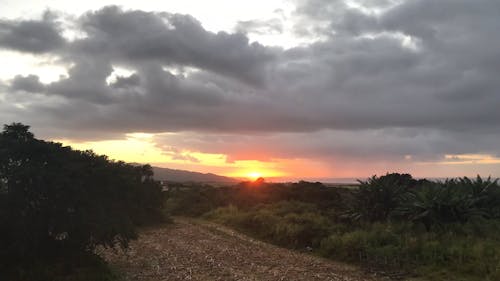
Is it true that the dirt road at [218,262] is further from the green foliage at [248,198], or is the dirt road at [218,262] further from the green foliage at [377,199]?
the green foliage at [248,198]

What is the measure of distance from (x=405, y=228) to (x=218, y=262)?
7.74 metres

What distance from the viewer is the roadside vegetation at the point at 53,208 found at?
43.5 ft

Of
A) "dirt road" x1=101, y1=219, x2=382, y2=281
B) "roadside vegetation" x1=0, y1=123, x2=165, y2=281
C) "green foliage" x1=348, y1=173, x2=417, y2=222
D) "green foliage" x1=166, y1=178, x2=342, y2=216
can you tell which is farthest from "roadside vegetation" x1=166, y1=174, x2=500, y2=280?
"roadside vegetation" x1=0, y1=123, x2=165, y2=281

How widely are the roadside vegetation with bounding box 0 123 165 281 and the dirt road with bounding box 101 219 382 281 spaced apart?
2.03 m

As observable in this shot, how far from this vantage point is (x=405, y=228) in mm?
19578

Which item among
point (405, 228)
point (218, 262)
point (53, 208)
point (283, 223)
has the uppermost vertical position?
point (53, 208)

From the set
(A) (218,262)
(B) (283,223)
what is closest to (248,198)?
(B) (283,223)

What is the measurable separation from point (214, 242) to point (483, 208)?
12.5m

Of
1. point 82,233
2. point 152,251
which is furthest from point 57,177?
point 152,251

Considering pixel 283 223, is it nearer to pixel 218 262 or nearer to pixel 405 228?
pixel 405 228

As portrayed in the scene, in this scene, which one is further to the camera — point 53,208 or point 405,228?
point 405,228

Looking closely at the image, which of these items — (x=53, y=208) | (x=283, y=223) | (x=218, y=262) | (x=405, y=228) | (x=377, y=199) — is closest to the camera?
(x=53, y=208)

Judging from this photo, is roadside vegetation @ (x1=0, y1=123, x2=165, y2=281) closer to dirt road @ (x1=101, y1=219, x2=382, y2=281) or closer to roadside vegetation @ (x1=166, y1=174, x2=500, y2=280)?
dirt road @ (x1=101, y1=219, x2=382, y2=281)

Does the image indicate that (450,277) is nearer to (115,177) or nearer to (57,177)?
(115,177)
